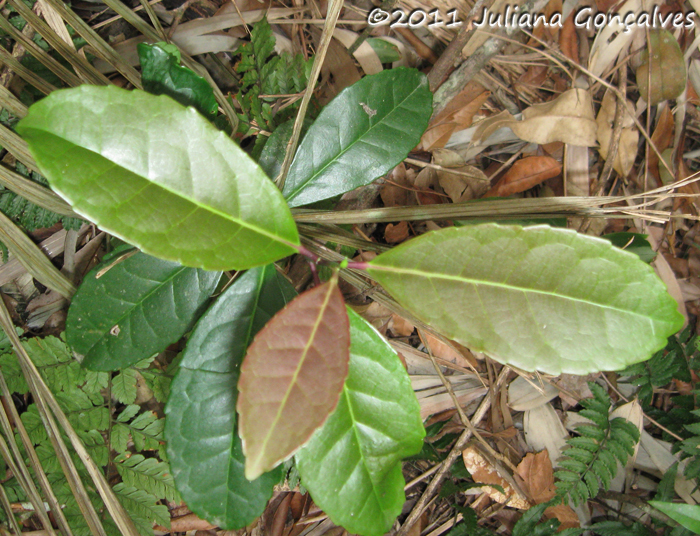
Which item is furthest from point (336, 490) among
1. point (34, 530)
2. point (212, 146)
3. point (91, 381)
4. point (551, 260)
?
point (34, 530)

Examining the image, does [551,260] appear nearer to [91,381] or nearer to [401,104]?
[401,104]

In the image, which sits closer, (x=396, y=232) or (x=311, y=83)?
(x=311, y=83)

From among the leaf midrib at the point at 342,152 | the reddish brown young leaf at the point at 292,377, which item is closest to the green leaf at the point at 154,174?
the reddish brown young leaf at the point at 292,377

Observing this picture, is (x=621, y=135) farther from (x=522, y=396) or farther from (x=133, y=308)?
(x=133, y=308)

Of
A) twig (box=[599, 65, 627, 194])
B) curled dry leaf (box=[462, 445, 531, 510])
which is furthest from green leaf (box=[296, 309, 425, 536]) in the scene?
twig (box=[599, 65, 627, 194])

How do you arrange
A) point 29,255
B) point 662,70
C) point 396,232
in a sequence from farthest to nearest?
point 662,70 < point 396,232 < point 29,255

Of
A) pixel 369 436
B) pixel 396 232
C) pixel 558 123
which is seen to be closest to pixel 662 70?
pixel 558 123
